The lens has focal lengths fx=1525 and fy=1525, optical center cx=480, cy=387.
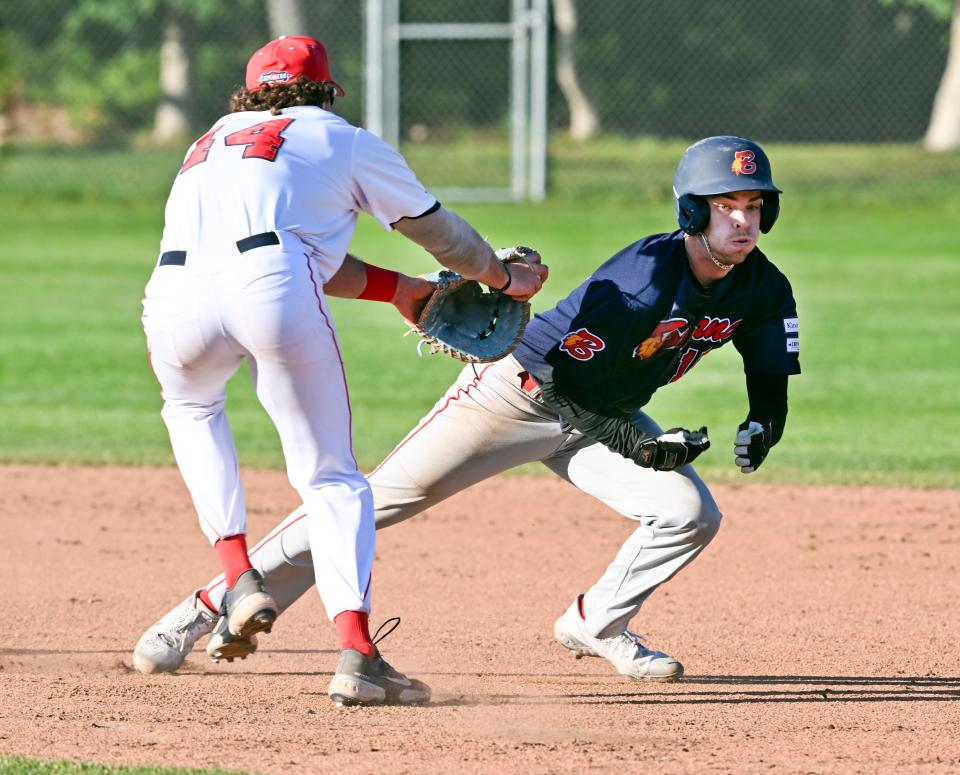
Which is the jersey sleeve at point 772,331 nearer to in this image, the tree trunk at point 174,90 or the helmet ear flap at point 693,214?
the helmet ear flap at point 693,214

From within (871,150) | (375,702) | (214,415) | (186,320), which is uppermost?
(186,320)

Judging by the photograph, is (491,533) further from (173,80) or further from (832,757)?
(173,80)

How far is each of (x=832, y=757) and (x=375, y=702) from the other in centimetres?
125

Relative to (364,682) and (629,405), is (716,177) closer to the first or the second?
(629,405)

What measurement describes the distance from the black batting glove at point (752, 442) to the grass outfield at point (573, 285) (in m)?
3.78

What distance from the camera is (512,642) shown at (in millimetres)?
5309

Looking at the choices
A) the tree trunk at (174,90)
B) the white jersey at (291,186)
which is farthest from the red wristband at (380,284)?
the tree trunk at (174,90)

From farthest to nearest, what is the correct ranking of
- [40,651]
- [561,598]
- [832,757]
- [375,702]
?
1. [561,598]
2. [40,651]
3. [375,702]
4. [832,757]

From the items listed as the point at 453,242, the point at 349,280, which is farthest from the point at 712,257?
the point at 349,280

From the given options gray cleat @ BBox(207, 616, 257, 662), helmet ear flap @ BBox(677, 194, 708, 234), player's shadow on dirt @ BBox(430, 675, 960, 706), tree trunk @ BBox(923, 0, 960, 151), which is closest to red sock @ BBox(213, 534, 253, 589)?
gray cleat @ BBox(207, 616, 257, 662)

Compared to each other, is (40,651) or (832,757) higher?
(832,757)

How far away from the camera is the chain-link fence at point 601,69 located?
2464cm

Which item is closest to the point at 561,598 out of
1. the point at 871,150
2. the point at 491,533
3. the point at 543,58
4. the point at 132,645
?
the point at 491,533

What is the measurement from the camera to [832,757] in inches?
155
